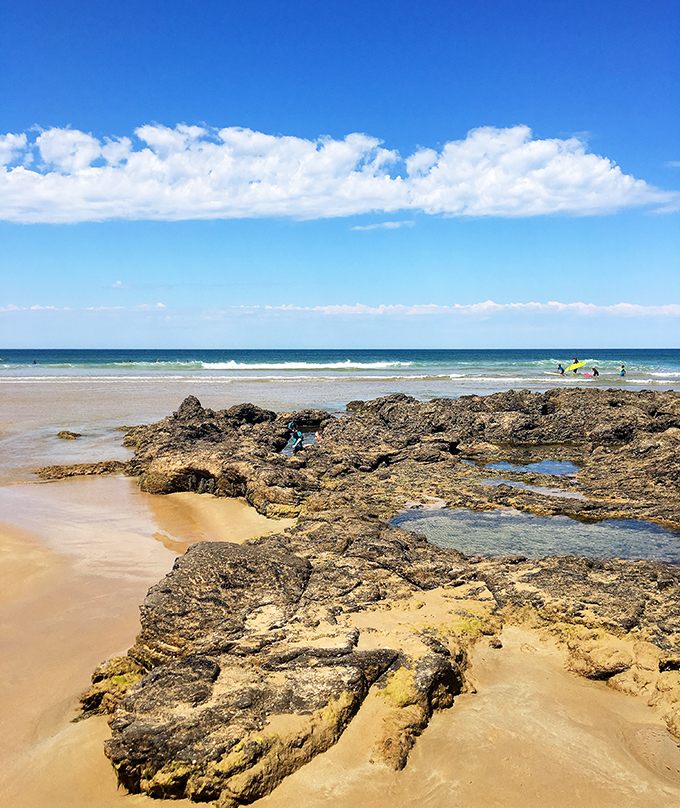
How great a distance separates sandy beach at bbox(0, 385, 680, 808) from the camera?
125 inches

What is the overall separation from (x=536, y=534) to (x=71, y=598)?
247 inches

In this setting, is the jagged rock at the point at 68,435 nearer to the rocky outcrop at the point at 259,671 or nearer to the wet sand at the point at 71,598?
the wet sand at the point at 71,598

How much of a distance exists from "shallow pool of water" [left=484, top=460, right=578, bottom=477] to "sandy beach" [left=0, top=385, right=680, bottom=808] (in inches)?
318

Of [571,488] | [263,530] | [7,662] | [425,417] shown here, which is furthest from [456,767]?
[425,417]

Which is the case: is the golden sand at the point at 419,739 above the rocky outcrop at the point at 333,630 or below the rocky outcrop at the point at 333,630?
below

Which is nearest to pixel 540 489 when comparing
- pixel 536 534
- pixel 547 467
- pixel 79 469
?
pixel 547 467

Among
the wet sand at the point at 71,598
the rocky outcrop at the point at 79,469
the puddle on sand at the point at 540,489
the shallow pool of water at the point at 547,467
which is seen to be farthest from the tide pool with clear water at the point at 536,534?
the rocky outcrop at the point at 79,469

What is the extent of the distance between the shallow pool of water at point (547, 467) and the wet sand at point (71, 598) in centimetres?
659

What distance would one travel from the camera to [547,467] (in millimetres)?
12734

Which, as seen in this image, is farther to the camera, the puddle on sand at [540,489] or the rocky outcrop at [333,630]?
the puddle on sand at [540,489]

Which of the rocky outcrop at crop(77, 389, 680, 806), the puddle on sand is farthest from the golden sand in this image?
the puddle on sand

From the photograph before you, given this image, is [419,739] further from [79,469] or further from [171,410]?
[171,410]

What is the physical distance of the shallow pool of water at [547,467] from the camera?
12188mm

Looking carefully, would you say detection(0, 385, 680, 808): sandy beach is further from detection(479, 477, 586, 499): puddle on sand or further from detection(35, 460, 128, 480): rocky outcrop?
detection(479, 477, 586, 499): puddle on sand
